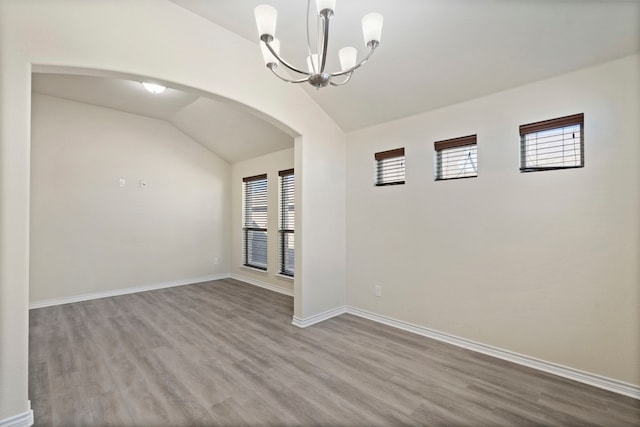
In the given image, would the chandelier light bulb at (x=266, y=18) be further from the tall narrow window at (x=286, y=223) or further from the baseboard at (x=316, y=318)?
the tall narrow window at (x=286, y=223)

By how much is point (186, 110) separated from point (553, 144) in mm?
4775

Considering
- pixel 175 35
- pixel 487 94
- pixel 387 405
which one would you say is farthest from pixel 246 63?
pixel 387 405

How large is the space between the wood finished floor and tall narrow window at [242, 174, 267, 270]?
220cm

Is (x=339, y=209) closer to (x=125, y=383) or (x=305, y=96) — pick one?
(x=305, y=96)

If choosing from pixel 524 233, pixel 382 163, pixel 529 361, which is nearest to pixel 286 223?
pixel 382 163

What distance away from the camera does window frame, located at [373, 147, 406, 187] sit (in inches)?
135

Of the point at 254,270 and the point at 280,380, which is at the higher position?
the point at 254,270

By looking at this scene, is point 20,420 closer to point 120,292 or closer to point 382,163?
point 120,292

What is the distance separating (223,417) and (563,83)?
3.53 m

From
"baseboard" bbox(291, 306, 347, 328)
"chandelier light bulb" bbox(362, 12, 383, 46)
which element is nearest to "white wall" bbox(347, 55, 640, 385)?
"baseboard" bbox(291, 306, 347, 328)

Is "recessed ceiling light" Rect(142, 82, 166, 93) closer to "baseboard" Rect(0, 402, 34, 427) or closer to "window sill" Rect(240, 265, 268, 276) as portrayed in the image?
"window sill" Rect(240, 265, 268, 276)

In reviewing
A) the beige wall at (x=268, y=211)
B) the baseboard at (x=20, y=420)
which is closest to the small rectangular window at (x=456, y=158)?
the beige wall at (x=268, y=211)

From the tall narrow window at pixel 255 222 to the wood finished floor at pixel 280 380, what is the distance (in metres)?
2.20

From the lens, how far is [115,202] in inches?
188
